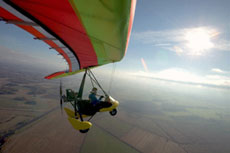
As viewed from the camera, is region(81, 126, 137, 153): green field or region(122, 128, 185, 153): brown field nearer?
region(81, 126, 137, 153): green field

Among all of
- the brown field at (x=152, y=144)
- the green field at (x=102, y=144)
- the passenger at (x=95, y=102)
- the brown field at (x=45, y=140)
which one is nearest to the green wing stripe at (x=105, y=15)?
the passenger at (x=95, y=102)

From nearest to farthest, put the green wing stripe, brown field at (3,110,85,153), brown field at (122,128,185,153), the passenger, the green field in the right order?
the green wing stripe, the passenger, brown field at (3,110,85,153), the green field, brown field at (122,128,185,153)

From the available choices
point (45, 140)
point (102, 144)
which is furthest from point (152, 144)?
point (45, 140)

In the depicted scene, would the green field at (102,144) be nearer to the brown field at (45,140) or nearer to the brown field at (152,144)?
the brown field at (45,140)

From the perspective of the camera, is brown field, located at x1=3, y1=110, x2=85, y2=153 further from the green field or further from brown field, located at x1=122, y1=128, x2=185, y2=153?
brown field, located at x1=122, y1=128, x2=185, y2=153

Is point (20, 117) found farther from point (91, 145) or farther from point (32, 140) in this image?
point (91, 145)

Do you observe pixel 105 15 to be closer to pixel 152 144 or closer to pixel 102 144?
pixel 102 144

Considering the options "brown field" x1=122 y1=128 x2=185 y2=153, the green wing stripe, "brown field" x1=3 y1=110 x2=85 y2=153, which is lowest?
"brown field" x1=122 y1=128 x2=185 y2=153

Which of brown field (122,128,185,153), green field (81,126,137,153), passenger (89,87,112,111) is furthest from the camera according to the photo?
brown field (122,128,185,153)

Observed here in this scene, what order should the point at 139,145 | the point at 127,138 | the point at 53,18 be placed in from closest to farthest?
the point at 53,18, the point at 139,145, the point at 127,138

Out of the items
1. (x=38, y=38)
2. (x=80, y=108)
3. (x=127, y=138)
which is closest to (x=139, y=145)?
(x=127, y=138)

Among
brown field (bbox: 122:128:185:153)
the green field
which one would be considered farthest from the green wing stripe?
brown field (bbox: 122:128:185:153)
